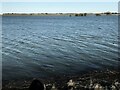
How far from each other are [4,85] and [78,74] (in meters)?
6.16

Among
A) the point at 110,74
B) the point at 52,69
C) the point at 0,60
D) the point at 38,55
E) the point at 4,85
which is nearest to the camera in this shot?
the point at 4,85

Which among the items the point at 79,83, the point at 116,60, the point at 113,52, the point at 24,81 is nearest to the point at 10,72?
the point at 24,81

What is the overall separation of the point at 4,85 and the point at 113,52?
15.3m

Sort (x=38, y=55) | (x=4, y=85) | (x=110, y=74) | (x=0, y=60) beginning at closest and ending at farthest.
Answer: (x=4, y=85) < (x=110, y=74) < (x=0, y=60) < (x=38, y=55)

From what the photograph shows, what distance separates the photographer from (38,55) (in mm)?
26688

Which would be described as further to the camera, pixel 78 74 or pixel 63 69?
pixel 63 69

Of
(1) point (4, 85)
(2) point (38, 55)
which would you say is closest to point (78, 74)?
(1) point (4, 85)

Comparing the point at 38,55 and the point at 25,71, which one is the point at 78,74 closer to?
the point at 25,71

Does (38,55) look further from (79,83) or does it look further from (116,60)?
(79,83)

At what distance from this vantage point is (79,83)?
16734 millimetres

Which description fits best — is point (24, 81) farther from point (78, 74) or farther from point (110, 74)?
point (110, 74)

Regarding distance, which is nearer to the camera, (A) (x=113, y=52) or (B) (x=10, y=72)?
(B) (x=10, y=72)

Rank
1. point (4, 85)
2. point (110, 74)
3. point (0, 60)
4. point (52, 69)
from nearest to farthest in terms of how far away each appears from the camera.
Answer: point (4, 85), point (110, 74), point (52, 69), point (0, 60)

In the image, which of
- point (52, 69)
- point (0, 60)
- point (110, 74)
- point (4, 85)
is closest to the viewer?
point (4, 85)
